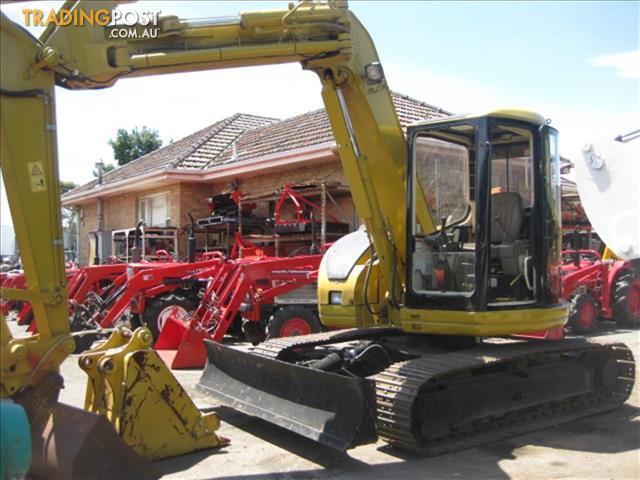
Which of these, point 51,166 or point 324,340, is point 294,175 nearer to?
point 324,340

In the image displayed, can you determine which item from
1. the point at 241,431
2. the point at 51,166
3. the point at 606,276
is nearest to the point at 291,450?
the point at 241,431

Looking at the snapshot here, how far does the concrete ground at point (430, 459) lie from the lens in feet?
15.9

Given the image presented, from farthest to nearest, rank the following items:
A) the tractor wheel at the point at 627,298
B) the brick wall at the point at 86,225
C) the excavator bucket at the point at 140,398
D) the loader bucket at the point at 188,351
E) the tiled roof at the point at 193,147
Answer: the brick wall at the point at 86,225 → the tiled roof at the point at 193,147 → the tractor wheel at the point at 627,298 → the loader bucket at the point at 188,351 → the excavator bucket at the point at 140,398

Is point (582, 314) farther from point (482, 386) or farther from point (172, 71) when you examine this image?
point (172, 71)

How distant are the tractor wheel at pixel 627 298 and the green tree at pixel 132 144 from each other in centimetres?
3628

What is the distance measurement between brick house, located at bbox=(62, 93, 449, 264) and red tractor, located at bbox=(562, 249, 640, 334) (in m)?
4.43

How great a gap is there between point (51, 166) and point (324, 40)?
238 cm

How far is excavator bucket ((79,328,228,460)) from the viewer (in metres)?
4.89

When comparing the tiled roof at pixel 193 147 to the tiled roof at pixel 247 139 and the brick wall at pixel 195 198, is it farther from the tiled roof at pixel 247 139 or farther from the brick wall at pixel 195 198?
the brick wall at pixel 195 198

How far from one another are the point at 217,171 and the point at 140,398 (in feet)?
40.3

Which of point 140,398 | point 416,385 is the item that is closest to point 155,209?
point 140,398

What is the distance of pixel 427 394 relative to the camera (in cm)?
538

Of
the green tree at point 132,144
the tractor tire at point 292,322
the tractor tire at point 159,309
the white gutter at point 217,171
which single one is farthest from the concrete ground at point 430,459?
the green tree at point 132,144

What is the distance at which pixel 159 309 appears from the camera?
36.7 feet
